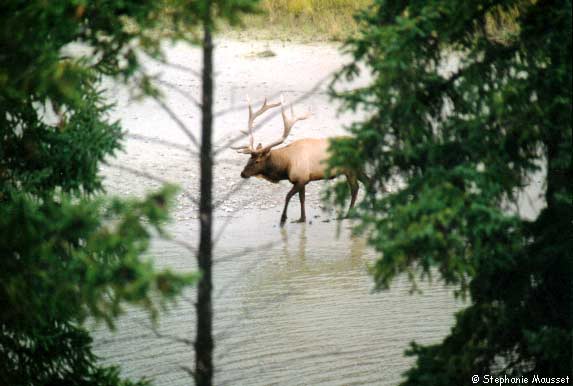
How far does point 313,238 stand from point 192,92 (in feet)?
25.9

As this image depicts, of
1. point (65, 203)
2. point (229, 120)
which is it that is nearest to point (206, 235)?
point (65, 203)

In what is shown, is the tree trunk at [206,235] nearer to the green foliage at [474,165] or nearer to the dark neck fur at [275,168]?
the green foliage at [474,165]

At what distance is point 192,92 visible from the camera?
912 inches

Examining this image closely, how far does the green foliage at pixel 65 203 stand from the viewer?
16.8ft

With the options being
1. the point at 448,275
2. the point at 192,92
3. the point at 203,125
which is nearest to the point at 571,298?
the point at 448,275

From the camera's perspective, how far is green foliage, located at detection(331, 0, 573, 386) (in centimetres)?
570

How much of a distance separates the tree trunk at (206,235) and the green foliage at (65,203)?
0.88 feet

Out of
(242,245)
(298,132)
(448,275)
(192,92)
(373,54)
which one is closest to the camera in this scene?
(448,275)

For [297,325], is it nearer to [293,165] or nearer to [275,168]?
[293,165]

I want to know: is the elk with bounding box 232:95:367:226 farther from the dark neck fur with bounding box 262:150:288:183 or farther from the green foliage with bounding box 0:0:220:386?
the green foliage with bounding box 0:0:220:386

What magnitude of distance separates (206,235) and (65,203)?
131 cm

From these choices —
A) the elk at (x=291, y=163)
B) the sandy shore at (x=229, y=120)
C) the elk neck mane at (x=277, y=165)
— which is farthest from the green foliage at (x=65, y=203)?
the elk neck mane at (x=277, y=165)

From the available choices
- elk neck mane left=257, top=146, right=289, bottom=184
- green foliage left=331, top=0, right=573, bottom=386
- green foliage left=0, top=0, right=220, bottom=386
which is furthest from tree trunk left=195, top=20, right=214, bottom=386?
elk neck mane left=257, top=146, right=289, bottom=184

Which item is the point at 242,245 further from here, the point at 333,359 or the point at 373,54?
the point at 373,54
